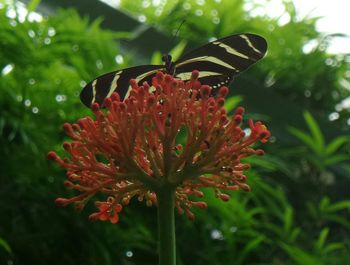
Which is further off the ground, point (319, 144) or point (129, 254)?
point (319, 144)

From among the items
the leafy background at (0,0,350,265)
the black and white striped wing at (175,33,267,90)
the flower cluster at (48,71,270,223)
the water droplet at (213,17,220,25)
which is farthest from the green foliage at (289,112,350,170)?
the flower cluster at (48,71,270,223)

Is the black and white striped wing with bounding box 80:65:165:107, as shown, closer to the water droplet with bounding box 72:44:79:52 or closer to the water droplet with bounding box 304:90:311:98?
the water droplet with bounding box 72:44:79:52

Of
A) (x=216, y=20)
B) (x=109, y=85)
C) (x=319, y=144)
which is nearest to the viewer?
(x=109, y=85)

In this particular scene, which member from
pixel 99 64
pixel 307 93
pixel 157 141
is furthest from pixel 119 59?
pixel 157 141

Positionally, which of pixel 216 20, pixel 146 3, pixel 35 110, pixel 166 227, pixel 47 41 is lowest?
pixel 166 227

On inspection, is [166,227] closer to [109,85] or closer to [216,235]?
[109,85]

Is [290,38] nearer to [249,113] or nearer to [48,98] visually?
[249,113]
